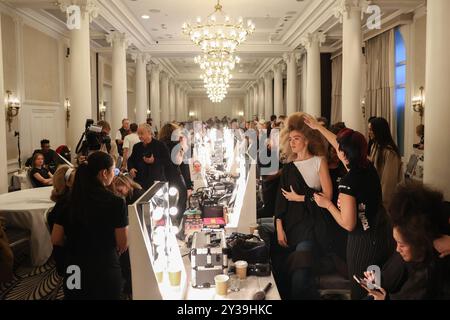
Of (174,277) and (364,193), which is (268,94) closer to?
(364,193)

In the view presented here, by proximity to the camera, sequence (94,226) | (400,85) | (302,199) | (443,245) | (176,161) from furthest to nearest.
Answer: (400,85) < (176,161) < (302,199) < (94,226) < (443,245)

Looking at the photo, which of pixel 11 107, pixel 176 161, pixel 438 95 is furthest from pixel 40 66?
pixel 438 95

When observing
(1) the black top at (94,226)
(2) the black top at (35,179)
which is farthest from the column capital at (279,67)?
(1) the black top at (94,226)

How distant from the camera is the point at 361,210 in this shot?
2.74 metres

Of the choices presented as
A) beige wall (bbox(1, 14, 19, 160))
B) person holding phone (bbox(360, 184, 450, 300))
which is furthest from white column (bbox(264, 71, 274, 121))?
person holding phone (bbox(360, 184, 450, 300))

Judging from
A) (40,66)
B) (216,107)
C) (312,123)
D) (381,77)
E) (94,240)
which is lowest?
(94,240)

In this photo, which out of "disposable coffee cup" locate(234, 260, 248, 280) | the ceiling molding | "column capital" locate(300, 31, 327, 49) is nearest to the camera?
"disposable coffee cup" locate(234, 260, 248, 280)

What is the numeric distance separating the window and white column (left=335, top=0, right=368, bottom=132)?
3757 millimetres

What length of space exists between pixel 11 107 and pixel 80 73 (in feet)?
7.32

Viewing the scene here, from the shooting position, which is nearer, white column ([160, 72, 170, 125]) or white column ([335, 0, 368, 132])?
white column ([335, 0, 368, 132])

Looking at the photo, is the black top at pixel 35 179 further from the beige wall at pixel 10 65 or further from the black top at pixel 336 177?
the black top at pixel 336 177

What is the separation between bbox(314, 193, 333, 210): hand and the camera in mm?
2982

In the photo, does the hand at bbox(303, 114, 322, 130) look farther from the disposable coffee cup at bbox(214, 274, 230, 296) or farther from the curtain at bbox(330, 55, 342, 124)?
the curtain at bbox(330, 55, 342, 124)
